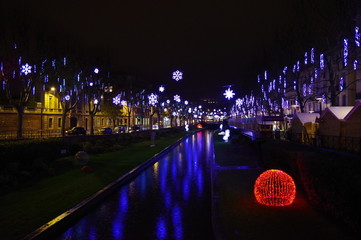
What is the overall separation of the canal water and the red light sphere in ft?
5.24

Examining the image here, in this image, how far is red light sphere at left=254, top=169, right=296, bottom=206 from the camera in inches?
355

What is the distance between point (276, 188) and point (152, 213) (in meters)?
3.46

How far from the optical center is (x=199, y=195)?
478 inches

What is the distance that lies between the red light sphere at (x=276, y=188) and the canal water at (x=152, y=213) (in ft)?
5.24

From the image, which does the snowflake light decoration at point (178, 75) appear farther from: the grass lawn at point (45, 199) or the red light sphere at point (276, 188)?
the red light sphere at point (276, 188)

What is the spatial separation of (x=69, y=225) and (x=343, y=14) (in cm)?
1967

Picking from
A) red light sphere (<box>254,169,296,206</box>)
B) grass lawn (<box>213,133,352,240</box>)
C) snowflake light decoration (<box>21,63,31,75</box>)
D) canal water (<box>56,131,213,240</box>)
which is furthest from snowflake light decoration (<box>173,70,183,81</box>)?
snowflake light decoration (<box>21,63,31,75</box>)

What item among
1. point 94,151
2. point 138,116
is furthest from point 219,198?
point 138,116

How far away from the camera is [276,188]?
9.18 meters

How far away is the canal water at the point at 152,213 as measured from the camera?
7785mm

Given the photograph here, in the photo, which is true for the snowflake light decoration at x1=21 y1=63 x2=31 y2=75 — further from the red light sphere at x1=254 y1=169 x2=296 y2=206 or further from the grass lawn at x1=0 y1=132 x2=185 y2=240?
the red light sphere at x1=254 y1=169 x2=296 y2=206

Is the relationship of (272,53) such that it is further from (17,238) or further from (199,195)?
(17,238)

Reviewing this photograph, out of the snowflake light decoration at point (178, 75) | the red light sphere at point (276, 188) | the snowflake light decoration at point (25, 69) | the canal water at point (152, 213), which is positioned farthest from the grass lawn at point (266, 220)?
the snowflake light decoration at point (25, 69)

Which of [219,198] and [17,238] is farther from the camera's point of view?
[219,198]
